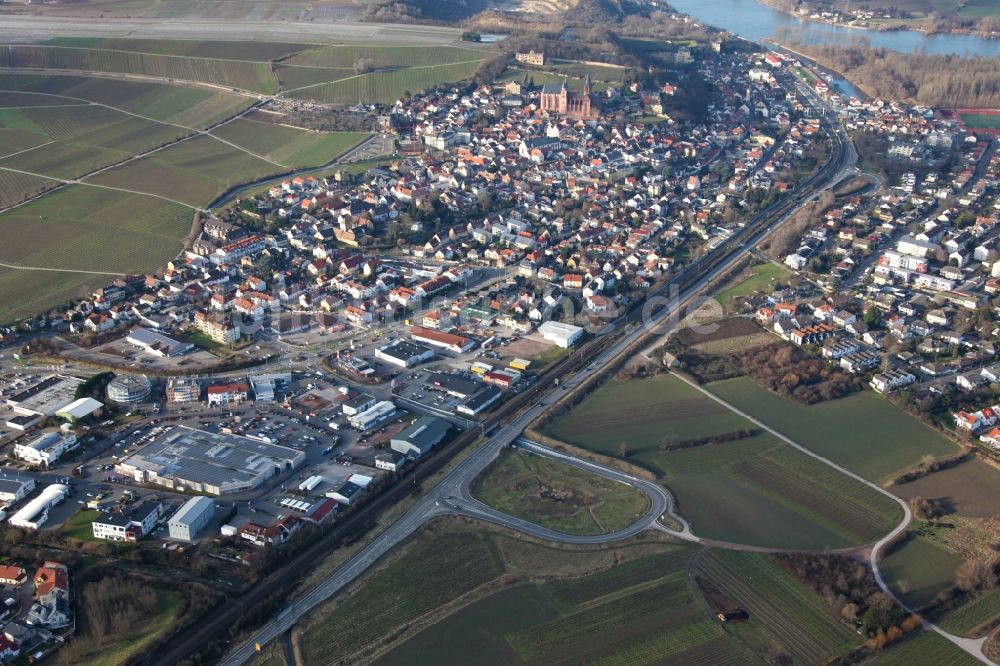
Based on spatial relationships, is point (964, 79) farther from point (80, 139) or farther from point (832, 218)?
point (80, 139)

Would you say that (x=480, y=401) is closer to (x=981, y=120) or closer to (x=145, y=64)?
(x=981, y=120)

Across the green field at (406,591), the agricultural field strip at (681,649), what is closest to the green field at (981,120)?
the agricultural field strip at (681,649)

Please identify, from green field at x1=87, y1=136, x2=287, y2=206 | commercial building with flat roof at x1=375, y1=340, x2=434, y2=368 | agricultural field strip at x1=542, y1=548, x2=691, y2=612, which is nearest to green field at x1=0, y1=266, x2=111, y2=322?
green field at x1=87, y1=136, x2=287, y2=206

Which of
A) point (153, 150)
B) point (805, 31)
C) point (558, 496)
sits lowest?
point (558, 496)

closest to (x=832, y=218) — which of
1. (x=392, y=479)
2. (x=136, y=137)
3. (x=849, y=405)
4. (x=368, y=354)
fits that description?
(x=849, y=405)

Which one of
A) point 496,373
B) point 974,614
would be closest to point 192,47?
point 496,373

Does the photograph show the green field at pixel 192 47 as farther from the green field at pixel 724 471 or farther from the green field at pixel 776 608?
the green field at pixel 776 608
